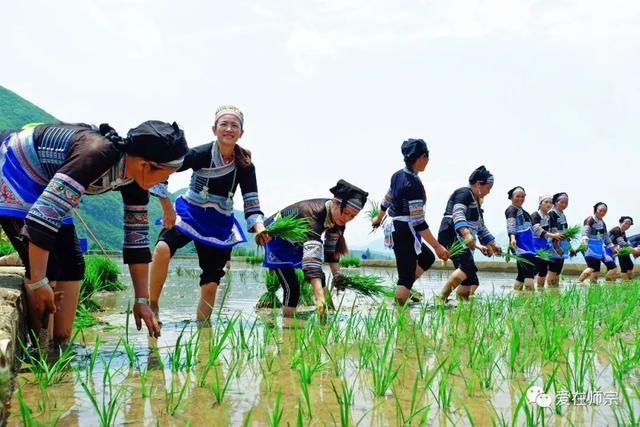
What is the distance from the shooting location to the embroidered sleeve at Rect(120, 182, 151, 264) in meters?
3.44

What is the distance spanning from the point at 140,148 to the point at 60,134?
44 centimetres

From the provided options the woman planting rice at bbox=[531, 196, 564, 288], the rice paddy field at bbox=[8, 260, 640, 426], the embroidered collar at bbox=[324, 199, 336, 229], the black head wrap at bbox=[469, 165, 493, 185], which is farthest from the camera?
the woman planting rice at bbox=[531, 196, 564, 288]

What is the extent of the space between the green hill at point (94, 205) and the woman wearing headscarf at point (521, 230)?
61045mm

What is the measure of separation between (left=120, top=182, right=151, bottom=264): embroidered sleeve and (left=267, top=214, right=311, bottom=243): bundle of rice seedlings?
65.5 inches

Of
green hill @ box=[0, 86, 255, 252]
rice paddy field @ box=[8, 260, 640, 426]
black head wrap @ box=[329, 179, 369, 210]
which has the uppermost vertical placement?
green hill @ box=[0, 86, 255, 252]

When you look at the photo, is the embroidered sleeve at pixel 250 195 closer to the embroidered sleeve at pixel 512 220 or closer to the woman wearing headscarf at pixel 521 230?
the woman wearing headscarf at pixel 521 230

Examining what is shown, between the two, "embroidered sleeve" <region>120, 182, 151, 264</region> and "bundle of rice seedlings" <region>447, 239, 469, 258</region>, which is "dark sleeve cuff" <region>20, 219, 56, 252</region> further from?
"bundle of rice seedlings" <region>447, 239, 469, 258</region>

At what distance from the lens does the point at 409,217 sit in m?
5.99

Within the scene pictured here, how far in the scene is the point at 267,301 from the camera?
6.09 metres

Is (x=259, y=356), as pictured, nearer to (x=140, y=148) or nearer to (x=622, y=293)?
(x=140, y=148)

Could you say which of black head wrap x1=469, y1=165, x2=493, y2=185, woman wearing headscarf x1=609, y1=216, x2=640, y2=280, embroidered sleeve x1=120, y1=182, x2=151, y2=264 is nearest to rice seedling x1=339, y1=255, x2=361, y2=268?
woman wearing headscarf x1=609, y1=216, x2=640, y2=280

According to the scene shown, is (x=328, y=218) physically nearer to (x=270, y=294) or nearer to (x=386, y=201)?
(x=270, y=294)

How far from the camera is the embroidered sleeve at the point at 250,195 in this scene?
4.78m

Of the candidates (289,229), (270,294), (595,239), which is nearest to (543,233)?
(595,239)
